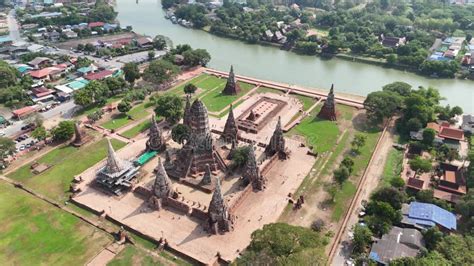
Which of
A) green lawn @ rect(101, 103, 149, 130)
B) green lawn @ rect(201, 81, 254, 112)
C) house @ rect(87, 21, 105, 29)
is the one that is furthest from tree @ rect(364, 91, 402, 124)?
house @ rect(87, 21, 105, 29)

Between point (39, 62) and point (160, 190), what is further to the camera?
point (39, 62)

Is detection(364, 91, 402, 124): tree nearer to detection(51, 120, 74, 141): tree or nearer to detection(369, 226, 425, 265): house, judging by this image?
detection(369, 226, 425, 265): house

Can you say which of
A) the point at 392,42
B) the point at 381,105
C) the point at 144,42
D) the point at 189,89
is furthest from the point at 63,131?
the point at 392,42

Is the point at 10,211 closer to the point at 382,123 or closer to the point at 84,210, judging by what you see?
the point at 84,210

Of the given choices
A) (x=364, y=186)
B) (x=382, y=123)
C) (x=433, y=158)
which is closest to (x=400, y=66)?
(x=382, y=123)

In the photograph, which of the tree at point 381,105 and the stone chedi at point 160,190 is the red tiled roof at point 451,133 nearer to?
the tree at point 381,105

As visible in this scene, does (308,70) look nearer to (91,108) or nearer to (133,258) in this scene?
(91,108)
